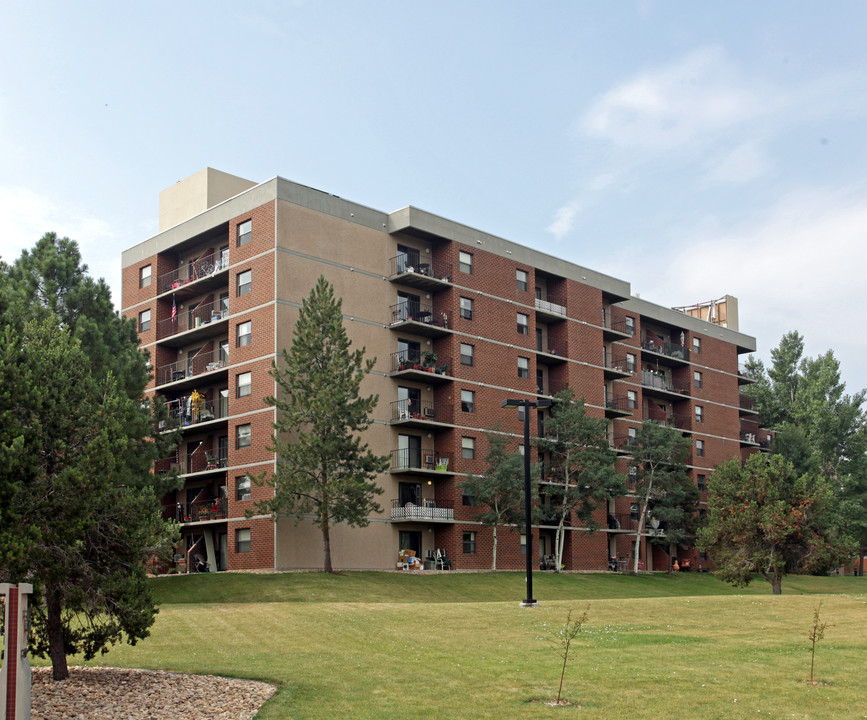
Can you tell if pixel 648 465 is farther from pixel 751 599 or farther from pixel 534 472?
pixel 751 599

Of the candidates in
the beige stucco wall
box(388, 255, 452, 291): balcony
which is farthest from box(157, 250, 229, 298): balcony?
box(388, 255, 452, 291): balcony

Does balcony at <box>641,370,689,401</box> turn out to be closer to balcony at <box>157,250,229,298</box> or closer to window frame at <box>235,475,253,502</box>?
balcony at <box>157,250,229,298</box>

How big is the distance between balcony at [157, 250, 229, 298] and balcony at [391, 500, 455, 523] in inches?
596

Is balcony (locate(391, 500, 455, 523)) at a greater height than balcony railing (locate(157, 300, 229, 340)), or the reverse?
balcony railing (locate(157, 300, 229, 340))

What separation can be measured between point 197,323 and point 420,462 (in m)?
14.3

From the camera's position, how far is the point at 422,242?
5506cm

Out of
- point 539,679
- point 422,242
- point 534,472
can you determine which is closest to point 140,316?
point 422,242

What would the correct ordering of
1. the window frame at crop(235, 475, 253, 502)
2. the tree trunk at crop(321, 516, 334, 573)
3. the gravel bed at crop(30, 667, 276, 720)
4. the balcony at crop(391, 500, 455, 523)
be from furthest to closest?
the balcony at crop(391, 500, 455, 523), the window frame at crop(235, 475, 253, 502), the tree trunk at crop(321, 516, 334, 573), the gravel bed at crop(30, 667, 276, 720)

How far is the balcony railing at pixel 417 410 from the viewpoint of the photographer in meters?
51.1

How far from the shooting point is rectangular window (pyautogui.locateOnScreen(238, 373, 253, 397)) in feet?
158

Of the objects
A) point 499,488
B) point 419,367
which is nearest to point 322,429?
point 419,367

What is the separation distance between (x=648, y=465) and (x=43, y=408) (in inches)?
2114

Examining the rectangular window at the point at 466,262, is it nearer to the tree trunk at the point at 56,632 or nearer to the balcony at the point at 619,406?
the balcony at the point at 619,406

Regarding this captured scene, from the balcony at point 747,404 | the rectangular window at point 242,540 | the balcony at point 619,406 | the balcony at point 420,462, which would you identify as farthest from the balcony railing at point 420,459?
the balcony at point 747,404
